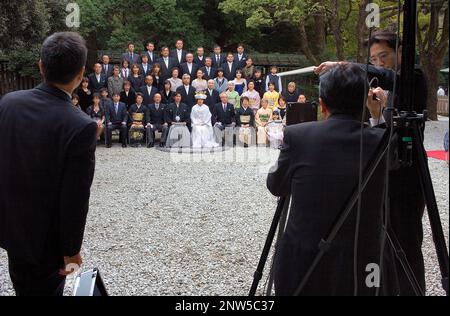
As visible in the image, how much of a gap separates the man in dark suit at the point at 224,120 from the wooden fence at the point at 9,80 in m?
6.35

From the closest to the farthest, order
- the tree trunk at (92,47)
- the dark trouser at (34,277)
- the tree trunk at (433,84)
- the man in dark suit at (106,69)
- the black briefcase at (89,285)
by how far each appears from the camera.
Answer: the black briefcase at (89,285)
the dark trouser at (34,277)
the tree trunk at (433,84)
the man in dark suit at (106,69)
the tree trunk at (92,47)

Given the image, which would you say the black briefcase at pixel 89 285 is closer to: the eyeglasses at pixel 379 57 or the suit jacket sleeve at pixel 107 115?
the eyeglasses at pixel 379 57

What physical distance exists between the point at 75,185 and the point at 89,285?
364 millimetres

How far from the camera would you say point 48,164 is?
1.84 meters

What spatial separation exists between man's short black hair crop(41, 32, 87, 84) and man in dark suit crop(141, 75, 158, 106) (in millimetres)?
9189

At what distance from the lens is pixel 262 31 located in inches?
658

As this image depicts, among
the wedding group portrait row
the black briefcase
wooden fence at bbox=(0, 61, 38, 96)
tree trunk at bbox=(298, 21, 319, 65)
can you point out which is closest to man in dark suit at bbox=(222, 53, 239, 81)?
the wedding group portrait row

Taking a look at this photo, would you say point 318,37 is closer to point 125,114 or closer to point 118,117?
point 125,114

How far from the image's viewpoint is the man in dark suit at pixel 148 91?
11031 millimetres

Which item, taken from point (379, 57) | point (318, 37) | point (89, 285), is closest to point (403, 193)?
point (379, 57)

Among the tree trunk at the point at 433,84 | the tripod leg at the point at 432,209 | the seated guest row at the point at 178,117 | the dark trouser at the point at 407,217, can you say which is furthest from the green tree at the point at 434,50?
the seated guest row at the point at 178,117

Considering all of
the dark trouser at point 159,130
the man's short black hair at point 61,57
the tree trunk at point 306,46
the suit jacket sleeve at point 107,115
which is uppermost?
the tree trunk at point 306,46

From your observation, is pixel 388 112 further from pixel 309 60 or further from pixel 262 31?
pixel 262 31
